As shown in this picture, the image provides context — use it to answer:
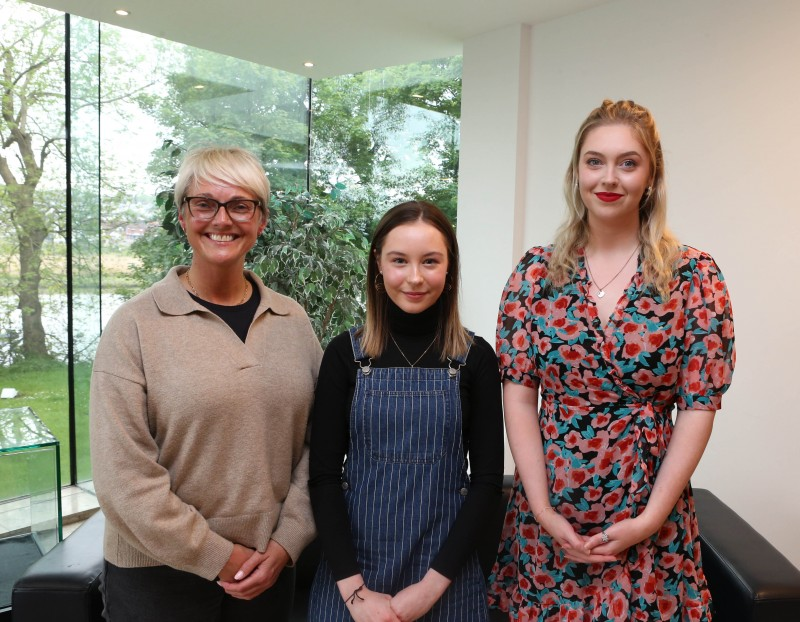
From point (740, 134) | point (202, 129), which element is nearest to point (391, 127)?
point (202, 129)

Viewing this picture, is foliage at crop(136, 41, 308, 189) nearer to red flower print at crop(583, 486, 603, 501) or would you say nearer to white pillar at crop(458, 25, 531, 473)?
white pillar at crop(458, 25, 531, 473)

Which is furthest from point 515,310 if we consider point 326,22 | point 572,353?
point 326,22

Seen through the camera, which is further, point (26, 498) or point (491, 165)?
point (491, 165)

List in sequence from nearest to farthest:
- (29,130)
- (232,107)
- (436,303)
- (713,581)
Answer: (436,303)
(713,581)
(29,130)
(232,107)

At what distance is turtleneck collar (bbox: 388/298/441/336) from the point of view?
1583mm

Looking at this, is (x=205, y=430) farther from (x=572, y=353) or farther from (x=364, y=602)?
(x=572, y=353)

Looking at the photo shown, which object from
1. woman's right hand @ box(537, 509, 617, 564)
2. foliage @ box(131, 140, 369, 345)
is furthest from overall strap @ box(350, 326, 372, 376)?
foliage @ box(131, 140, 369, 345)

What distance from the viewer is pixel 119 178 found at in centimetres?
438

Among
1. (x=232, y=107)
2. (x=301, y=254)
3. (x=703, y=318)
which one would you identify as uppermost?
(x=232, y=107)

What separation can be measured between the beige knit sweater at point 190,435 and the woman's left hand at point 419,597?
0.88ft

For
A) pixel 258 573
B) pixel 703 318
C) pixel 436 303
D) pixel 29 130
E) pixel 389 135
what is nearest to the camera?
pixel 703 318

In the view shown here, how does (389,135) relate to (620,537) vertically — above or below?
above

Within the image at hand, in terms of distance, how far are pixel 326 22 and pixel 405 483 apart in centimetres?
328

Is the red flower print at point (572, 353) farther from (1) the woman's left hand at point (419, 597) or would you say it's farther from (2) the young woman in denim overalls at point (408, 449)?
(1) the woman's left hand at point (419, 597)
